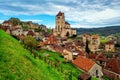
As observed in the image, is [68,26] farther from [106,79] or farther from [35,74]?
[35,74]

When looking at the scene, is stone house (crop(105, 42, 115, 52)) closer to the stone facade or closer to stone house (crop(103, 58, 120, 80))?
the stone facade

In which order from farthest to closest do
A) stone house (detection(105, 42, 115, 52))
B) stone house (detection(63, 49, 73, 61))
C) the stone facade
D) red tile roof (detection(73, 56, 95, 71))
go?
1. stone house (detection(105, 42, 115, 52))
2. the stone facade
3. stone house (detection(63, 49, 73, 61))
4. red tile roof (detection(73, 56, 95, 71))

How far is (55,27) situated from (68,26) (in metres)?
10.2

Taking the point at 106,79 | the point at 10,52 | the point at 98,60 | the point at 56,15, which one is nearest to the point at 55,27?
the point at 56,15

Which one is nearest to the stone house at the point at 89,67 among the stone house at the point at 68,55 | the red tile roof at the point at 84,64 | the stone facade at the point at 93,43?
the red tile roof at the point at 84,64

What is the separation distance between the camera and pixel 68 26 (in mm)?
143500

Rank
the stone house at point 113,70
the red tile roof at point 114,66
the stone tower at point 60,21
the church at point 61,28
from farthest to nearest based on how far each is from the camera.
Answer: the church at point 61,28, the stone tower at point 60,21, the red tile roof at point 114,66, the stone house at point 113,70

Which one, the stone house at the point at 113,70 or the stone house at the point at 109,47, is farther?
the stone house at the point at 109,47

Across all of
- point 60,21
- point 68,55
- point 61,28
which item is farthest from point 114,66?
point 61,28

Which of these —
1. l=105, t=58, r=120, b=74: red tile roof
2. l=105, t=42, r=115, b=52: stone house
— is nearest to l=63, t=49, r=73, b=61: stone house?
l=105, t=58, r=120, b=74: red tile roof

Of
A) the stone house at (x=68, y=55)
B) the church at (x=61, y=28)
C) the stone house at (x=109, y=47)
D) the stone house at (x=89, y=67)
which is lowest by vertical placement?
the stone house at (x=109, y=47)

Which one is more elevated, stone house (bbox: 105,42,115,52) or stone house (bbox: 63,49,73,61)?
stone house (bbox: 63,49,73,61)

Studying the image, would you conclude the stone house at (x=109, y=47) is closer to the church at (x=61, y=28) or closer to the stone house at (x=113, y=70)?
the church at (x=61, y=28)

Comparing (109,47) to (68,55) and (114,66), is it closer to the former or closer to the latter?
(68,55)
